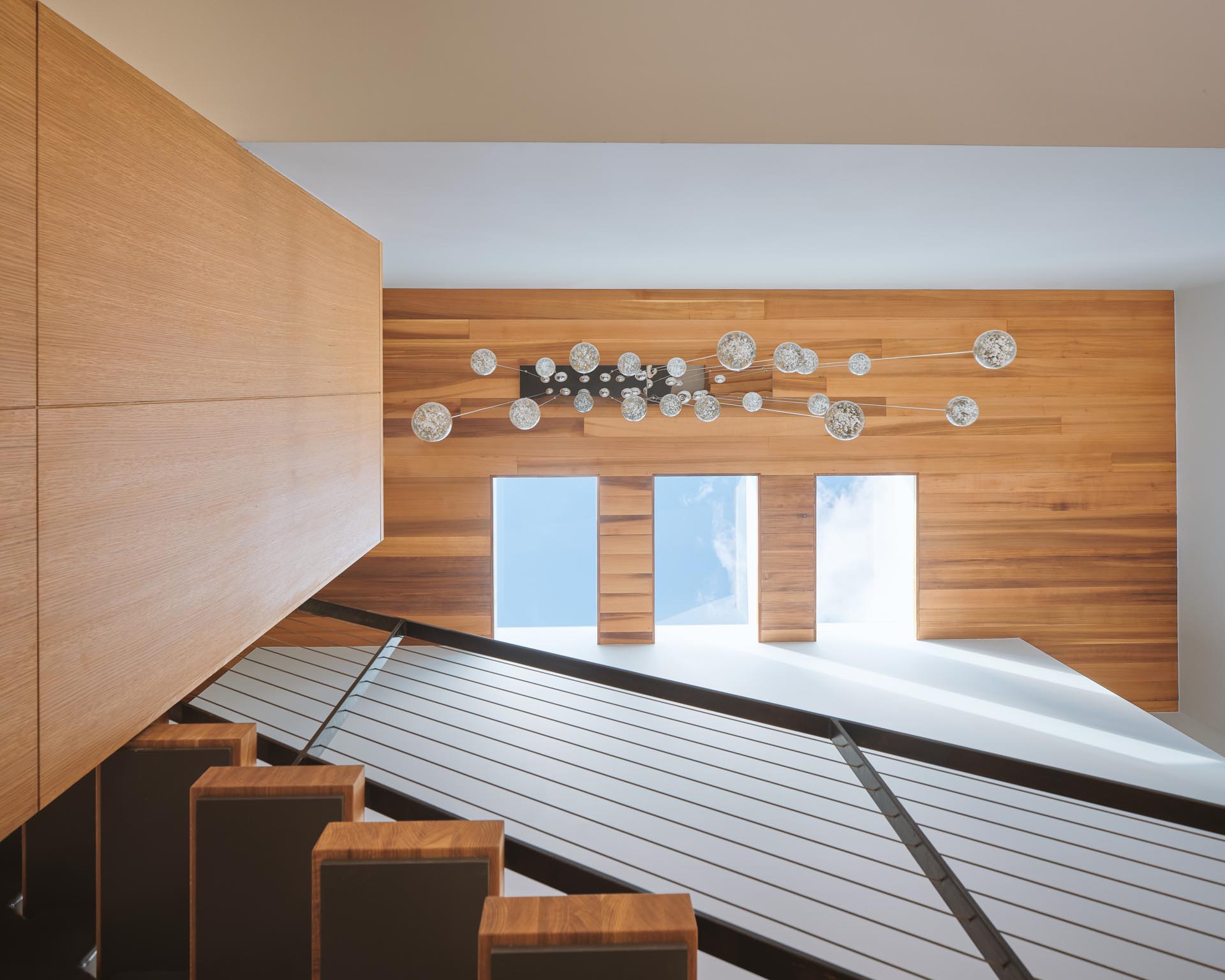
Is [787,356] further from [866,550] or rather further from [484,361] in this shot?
[866,550]

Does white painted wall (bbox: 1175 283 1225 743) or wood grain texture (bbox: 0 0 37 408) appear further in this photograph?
white painted wall (bbox: 1175 283 1225 743)

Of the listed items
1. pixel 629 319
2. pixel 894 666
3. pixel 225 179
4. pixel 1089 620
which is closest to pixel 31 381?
pixel 225 179

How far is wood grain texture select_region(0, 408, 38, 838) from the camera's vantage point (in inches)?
41.7

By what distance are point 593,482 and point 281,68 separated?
425 cm

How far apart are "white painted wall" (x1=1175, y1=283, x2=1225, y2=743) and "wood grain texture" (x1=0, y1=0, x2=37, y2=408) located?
21.5 ft

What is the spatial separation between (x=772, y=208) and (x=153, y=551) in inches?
107

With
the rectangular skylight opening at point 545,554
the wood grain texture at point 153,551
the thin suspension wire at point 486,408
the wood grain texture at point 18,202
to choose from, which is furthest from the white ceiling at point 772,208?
the rectangular skylight opening at point 545,554

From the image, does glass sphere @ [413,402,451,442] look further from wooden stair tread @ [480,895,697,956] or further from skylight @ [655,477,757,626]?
Result: skylight @ [655,477,757,626]

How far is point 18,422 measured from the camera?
1.09 meters

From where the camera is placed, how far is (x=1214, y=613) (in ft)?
17.6

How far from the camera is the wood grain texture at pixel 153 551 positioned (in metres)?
1.18

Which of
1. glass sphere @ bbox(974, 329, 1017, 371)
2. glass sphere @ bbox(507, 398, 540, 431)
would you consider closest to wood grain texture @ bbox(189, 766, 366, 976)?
glass sphere @ bbox(507, 398, 540, 431)

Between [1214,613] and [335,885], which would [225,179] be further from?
[1214,613]

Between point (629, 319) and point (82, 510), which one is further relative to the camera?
point (629, 319)
